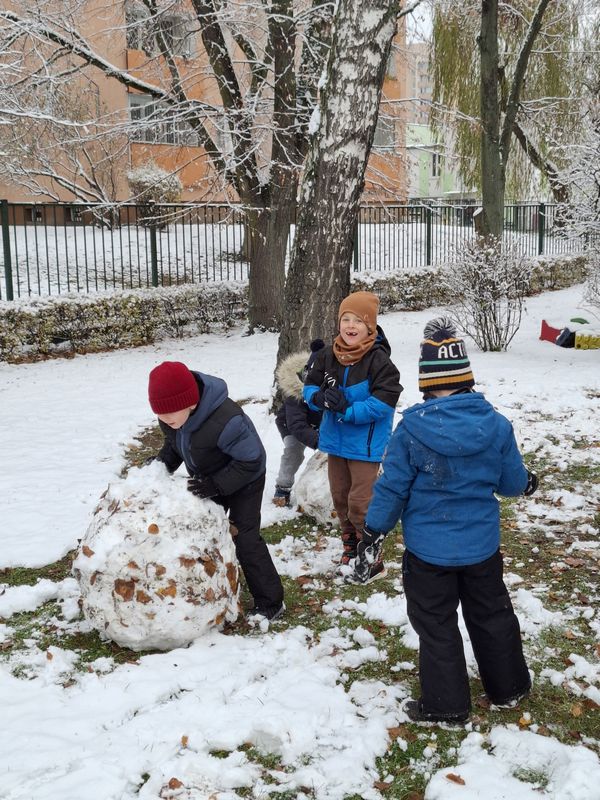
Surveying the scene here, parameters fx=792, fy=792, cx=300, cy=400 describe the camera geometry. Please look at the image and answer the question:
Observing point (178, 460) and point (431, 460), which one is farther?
point (178, 460)

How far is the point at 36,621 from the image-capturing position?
3918 mm

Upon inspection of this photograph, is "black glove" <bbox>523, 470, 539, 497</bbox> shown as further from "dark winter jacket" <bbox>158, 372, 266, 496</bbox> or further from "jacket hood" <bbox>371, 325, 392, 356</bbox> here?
"jacket hood" <bbox>371, 325, 392, 356</bbox>

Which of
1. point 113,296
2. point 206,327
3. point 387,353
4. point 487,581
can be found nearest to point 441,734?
point 487,581

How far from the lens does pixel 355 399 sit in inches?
170

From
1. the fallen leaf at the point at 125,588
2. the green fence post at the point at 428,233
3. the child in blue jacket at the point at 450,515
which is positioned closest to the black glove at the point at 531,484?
the child in blue jacket at the point at 450,515

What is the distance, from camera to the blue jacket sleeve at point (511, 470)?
9.75 ft

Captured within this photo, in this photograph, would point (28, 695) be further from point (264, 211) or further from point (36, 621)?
point (264, 211)

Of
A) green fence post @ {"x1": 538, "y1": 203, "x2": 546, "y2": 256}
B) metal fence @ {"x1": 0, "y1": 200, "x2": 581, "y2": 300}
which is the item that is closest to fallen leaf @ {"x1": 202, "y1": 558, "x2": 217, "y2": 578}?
metal fence @ {"x1": 0, "y1": 200, "x2": 581, "y2": 300}

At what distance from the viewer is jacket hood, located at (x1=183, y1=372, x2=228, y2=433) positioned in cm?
359

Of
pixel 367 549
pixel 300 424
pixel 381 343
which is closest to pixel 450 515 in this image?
pixel 367 549

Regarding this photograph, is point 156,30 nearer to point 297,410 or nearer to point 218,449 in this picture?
point 297,410

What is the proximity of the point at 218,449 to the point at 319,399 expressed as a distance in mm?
856

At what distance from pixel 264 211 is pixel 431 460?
35.1ft

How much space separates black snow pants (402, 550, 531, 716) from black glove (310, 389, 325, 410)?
143cm
